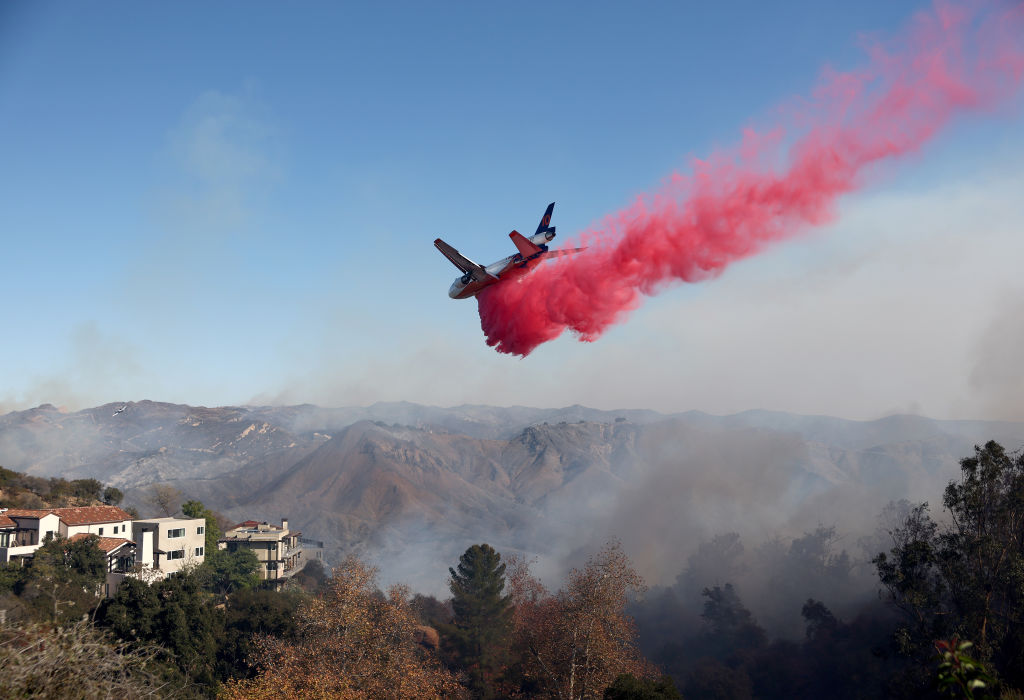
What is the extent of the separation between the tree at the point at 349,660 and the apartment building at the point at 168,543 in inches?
2083

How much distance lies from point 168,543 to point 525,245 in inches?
2979

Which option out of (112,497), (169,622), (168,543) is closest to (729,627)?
(169,622)

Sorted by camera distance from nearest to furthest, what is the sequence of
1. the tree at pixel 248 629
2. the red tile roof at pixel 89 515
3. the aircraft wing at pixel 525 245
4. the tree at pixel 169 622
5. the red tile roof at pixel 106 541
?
the aircraft wing at pixel 525 245 → the tree at pixel 169 622 → the tree at pixel 248 629 → the red tile roof at pixel 106 541 → the red tile roof at pixel 89 515

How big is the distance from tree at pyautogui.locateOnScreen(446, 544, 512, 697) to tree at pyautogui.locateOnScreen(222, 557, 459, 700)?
3225 cm

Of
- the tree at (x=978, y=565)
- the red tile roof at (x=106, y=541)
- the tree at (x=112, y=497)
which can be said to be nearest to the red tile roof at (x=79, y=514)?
the red tile roof at (x=106, y=541)

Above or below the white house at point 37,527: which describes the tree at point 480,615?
below

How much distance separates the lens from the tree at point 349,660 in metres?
35.8

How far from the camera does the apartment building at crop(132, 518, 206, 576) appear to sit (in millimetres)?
90125

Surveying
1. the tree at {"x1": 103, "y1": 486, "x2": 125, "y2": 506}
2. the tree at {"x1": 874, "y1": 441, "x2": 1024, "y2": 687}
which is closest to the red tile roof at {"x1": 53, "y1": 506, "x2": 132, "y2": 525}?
the tree at {"x1": 103, "y1": 486, "x2": 125, "y2": 506}

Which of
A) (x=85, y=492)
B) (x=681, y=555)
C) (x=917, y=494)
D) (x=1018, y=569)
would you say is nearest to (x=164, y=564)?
(x=85, y=492)

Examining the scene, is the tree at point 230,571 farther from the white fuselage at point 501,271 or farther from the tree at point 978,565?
the tree at point 978,565

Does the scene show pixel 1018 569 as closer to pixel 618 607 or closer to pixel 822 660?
pixel 618 607

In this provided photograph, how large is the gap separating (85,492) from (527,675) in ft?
317

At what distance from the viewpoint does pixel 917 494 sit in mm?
181000
